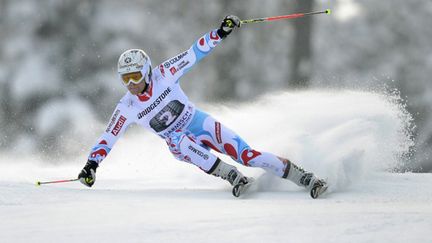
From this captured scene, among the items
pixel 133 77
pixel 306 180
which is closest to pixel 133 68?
pixel 133 77

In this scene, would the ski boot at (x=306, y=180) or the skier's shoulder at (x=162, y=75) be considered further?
the skier's shoulder at (x=162, y=75)

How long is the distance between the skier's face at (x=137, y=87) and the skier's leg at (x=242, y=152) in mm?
550

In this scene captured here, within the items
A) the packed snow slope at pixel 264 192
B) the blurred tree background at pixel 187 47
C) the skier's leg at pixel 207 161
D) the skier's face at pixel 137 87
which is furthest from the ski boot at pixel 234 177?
the blurred tree background at pixel 187 47

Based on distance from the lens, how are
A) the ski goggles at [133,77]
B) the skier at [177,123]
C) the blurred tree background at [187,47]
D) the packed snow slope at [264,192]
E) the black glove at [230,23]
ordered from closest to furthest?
1. the packed snow slope at [264,192]
2. the skier at [177,123]
3. the ski goggles at [133,77]
4. the black glove at [230,23]
5. the blurred tree background at [187,47]

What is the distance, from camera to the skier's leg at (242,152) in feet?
21.2

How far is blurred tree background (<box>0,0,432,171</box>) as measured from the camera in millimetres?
17578

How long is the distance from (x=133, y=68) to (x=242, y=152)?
1.12 metres

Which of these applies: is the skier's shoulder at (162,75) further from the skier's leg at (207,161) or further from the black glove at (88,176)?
the black glove at (88,176)

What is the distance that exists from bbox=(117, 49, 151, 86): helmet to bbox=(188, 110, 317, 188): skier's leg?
2.05 ft

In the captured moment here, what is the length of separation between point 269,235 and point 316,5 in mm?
13941

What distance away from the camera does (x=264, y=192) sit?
21.6ft

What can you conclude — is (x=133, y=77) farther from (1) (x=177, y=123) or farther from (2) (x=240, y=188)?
(2) (x=240, y=188)

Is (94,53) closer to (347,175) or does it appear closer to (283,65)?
(283,65)

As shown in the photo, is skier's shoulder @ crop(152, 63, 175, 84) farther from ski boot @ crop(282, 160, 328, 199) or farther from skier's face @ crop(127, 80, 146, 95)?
ski boot @ crop(282, 160, 328, 199)
